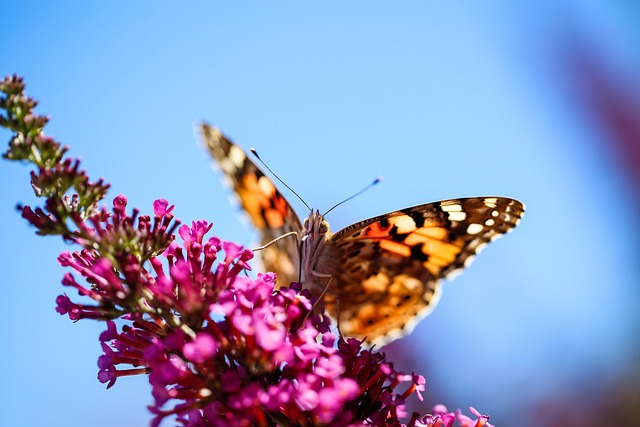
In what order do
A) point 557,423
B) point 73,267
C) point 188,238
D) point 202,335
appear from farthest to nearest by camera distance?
point 557,423 → point 188,238 → point 73,267 → point 202,335

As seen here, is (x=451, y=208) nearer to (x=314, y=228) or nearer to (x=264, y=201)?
(x=314, y=228)

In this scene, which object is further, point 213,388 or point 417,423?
point 417,423

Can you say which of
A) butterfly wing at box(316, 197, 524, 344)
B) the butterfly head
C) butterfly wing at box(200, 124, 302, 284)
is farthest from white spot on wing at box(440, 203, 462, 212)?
butterfly wing at box(200, 124, 302, 284)

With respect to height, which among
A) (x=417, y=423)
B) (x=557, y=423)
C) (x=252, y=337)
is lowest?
(x=557, y=423)

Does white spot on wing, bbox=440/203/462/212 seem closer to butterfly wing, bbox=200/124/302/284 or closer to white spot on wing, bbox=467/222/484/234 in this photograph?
white spot on wing, bbox=467/222/484/234

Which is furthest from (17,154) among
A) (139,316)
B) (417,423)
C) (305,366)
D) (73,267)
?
(417,423)

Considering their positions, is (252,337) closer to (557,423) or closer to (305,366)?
(305,366)

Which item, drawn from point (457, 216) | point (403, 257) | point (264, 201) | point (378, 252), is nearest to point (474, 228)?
point (457, 216)
